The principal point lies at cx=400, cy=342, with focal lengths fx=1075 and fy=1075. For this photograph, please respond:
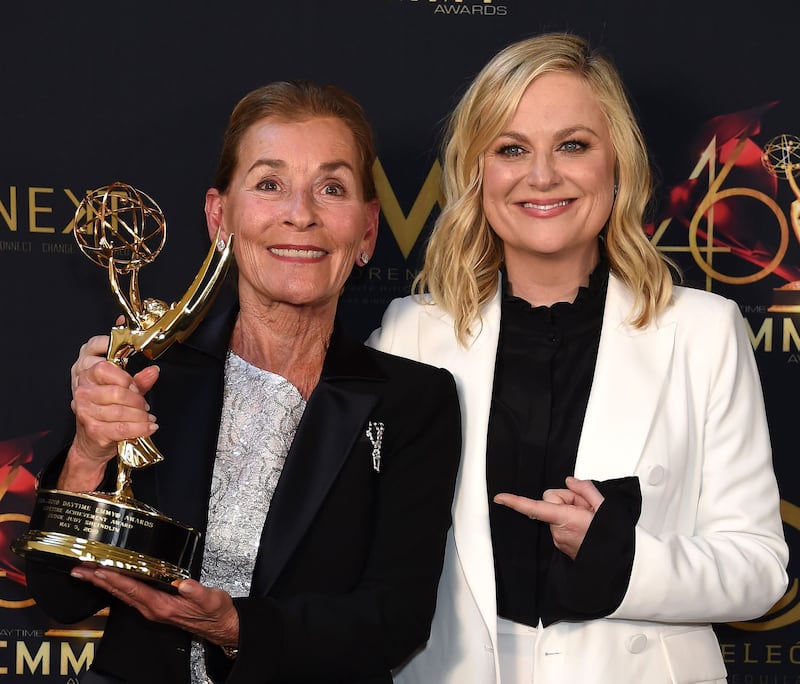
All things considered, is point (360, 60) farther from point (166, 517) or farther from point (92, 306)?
point (166, 517)

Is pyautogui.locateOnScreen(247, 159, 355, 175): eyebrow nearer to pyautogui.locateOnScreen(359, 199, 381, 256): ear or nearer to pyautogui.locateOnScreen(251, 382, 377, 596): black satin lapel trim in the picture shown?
pyautogui.locateOnScreen(359, 199, 381, 256): ear

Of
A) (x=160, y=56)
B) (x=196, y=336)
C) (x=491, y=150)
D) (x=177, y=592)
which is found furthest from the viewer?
(x=160, y=56)

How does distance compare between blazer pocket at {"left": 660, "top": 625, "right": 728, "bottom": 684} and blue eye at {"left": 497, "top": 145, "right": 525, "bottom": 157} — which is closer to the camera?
blazer pocket at {"left": 660, "top": 625, "right": 728, "bottom": 684}

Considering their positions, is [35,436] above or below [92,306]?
below

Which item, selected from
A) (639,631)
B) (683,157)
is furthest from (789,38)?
(639,631)

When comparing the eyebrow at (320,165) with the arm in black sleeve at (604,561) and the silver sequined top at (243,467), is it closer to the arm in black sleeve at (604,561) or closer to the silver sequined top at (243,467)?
the silver sequined top at (243,467)

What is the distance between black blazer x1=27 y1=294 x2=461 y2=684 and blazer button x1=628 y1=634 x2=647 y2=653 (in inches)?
16.2

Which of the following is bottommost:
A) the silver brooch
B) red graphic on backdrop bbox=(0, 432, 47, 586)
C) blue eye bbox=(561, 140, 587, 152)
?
red graphic on backdrop bbox=(0, 432, 47, 586)

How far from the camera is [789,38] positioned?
2.78m

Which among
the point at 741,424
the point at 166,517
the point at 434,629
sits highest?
the point at 741,424

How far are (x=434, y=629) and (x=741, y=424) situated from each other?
0.72 meters

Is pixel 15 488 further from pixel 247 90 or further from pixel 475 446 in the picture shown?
pixel 475 446

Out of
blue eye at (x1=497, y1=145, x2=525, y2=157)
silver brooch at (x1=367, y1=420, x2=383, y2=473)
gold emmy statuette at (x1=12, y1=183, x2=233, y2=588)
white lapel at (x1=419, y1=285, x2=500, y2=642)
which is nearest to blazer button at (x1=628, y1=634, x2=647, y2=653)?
white lapel at (x1=419, y1=285, x2=500, y2=642)

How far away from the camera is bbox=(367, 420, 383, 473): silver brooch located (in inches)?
75.3
